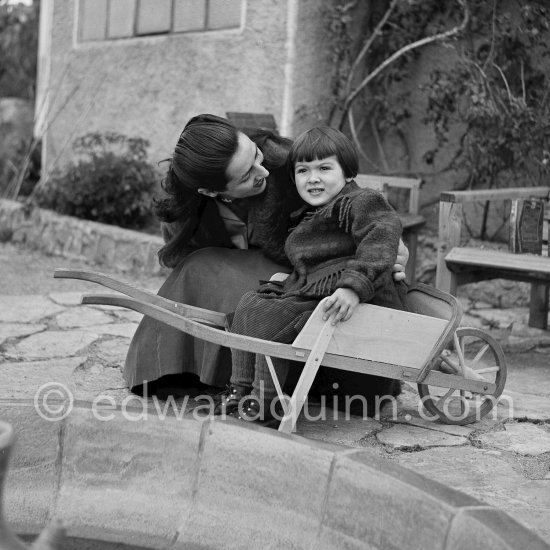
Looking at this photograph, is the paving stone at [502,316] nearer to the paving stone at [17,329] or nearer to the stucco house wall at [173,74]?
the stucco house wall at [173,74]

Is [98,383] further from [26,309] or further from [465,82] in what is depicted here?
→ [465,82]

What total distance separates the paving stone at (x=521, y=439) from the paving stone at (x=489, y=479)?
0.31 ft

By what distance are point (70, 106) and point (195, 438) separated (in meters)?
6.49

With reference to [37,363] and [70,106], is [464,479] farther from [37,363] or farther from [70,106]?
[70,106]

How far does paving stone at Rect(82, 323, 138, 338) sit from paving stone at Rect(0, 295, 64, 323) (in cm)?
36

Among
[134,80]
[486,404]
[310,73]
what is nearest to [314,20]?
[310,73]

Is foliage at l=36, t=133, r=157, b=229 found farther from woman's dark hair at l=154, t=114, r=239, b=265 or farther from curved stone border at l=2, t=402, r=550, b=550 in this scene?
curved stone border at l=2, t=402, r=550, b=550

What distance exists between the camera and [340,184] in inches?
129

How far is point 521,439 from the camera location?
11.0 feet

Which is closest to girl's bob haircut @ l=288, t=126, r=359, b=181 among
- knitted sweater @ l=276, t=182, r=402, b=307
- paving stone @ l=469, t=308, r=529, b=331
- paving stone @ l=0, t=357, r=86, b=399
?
knitted sweater @ l=276, t=182, r=402, b=307

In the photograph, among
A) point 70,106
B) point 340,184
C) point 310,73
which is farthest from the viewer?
point 70,106

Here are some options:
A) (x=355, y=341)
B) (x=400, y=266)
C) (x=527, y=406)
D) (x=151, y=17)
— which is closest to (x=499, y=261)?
(x=527, y=406)

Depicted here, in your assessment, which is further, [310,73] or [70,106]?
[70,106]

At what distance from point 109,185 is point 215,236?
377 cm
